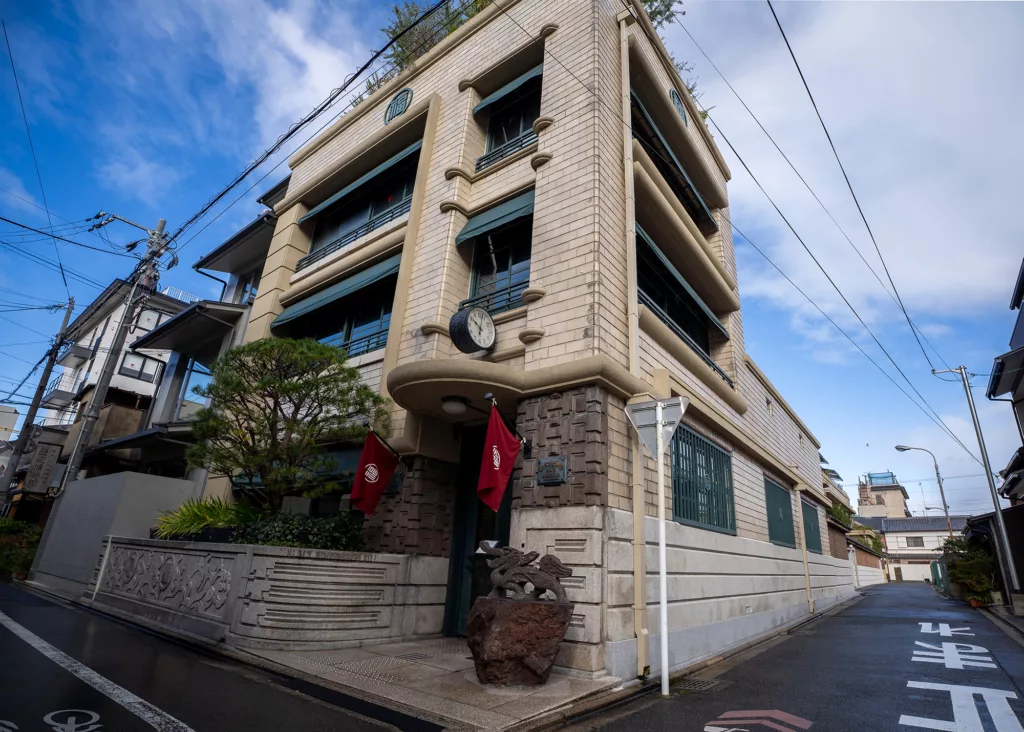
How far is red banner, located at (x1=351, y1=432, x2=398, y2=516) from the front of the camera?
8.34 m

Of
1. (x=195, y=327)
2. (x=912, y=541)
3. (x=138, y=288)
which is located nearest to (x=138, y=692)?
(x=195, y=327)

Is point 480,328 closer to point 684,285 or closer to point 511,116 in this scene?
point 684,285

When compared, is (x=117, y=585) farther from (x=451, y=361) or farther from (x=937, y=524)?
(x=937, y=524)

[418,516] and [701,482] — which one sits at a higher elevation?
[701,482]

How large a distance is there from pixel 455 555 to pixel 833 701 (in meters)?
5.56

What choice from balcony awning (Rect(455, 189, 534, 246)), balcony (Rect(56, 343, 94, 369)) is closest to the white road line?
balcony awning (Rect(455, 189, 534, 246))

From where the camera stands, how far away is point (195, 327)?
53.4 ft

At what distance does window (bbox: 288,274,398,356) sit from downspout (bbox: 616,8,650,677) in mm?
5290

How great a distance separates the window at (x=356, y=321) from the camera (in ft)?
37.8

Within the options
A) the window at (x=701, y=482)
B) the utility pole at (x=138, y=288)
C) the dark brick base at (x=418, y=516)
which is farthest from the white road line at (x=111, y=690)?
the utility pole at (x=138, y=288)

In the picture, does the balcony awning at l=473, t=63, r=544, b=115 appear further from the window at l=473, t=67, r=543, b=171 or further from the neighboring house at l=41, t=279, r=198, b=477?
the neighboring house at l=41, t=279, r=198, b=477

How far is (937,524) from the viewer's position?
59812mm

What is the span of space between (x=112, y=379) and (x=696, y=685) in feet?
85.6

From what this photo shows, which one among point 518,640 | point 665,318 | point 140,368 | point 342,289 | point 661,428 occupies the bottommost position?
point 518,640
